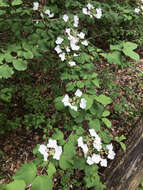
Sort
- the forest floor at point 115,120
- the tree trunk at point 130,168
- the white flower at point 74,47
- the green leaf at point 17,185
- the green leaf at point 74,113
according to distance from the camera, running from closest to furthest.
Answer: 1. the green leaf at point 17,185
2. the green leaf at point 74,113
3. the white flower at point 74,47
4. the tree trunk at point 130,168
5. the forest floor at point 115,120

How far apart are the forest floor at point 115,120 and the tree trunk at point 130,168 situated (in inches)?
28.0

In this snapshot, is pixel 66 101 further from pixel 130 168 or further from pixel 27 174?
pixel 130 168

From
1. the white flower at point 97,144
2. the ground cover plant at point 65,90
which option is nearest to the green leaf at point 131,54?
the ground cover plant at point 65,90

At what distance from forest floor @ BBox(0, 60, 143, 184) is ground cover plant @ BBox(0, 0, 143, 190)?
0.05 feet

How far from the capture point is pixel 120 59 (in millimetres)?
1222

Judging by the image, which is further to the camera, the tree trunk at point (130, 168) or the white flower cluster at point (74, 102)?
the tree trunk at point (130, 168)

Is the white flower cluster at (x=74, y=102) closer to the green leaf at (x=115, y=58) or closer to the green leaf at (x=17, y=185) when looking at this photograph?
the green leaf at (x=115, y=58)

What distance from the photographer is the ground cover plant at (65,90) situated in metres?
1.20

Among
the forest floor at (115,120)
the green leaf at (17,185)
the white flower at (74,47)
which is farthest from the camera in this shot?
the forest floor at (115,120)

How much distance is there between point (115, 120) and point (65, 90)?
921 millimetres

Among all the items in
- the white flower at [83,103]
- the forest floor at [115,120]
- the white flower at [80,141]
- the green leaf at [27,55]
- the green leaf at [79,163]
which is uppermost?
the green leaf at [27,55]

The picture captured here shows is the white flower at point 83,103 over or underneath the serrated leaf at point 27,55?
underneath

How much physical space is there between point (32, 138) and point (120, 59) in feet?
6.16

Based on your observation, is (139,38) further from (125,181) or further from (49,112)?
(125,181)
